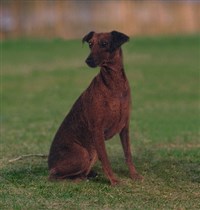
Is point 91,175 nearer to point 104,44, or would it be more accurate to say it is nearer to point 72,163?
point 72,163

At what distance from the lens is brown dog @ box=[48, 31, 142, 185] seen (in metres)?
9.09

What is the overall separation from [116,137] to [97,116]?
453 cm

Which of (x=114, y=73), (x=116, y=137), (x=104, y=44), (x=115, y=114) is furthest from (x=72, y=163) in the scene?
(x=116, y=137)

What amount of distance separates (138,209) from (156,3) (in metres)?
33.7

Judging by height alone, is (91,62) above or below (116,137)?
above

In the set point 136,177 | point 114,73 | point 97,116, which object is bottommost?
point 136,177

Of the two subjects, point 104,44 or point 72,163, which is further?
point 72,163

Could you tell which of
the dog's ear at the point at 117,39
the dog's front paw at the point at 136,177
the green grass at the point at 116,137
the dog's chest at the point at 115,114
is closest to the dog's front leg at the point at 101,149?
the dog's chest at the point at 115,114

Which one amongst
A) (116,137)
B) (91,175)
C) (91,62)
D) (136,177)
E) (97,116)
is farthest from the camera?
(116,137)

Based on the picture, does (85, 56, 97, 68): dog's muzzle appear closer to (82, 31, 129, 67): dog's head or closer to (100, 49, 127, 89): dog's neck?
(82, 31, 129, 67): dog's head

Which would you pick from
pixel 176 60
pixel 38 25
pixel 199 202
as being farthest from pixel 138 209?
pixel 38 25

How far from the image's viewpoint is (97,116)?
9.18 m

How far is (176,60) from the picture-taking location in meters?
29.8

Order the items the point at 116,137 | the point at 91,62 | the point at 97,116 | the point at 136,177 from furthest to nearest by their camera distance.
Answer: the point at 116,137, the point at 136,177, the point at 97,116, the point at 91,62
